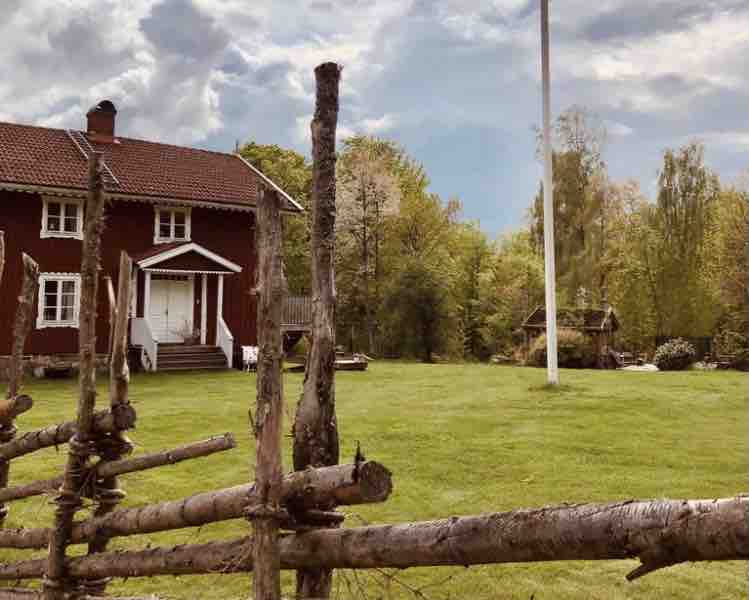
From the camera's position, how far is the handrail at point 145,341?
2267 centimetres

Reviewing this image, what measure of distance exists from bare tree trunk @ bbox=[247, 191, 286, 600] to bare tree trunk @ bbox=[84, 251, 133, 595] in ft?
6.25

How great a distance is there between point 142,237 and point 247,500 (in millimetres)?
22331

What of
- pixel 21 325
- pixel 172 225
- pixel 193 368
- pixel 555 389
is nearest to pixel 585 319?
pixel 555 389

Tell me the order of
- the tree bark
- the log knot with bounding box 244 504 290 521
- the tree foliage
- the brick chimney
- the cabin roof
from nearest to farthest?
1. the tree bark
2. the log knot with bounding box 244 504 290 521
3. the brick chimney
4. the cabin roof
5. the tree foliage

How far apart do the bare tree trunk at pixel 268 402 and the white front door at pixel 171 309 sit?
22.3 metres

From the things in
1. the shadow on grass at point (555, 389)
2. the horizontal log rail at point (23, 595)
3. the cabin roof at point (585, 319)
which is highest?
the cabin roof at point (585, 319)

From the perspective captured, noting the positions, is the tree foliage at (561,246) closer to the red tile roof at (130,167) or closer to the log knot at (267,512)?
the red tile roof at (130,167)

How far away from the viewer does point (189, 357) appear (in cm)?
2381

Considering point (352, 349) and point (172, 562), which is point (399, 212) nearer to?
point (352, 349)

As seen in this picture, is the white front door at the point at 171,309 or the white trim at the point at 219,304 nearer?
the white front door at the point at 171,309

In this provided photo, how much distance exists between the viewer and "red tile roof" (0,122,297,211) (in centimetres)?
2230

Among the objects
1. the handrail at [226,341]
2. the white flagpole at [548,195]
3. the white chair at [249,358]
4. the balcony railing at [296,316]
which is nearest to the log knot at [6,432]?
the white flagpole at [548,195]

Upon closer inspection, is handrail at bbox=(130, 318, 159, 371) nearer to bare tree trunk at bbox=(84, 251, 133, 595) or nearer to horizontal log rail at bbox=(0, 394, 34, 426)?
horizontal log rail at bbox=(0, 394, 34, 426)

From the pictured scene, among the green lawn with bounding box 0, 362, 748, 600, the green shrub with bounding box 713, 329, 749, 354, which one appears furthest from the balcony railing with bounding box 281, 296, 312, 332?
the green shrub with bounding box 713, 329, 749, 354
